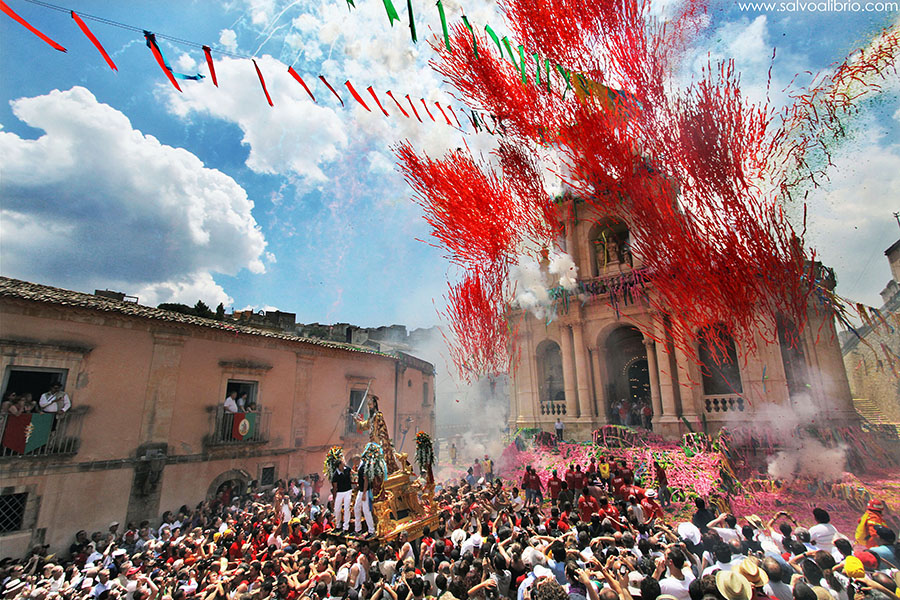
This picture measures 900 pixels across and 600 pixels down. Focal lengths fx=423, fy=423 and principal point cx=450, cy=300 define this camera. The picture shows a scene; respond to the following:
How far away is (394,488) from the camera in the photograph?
966cm

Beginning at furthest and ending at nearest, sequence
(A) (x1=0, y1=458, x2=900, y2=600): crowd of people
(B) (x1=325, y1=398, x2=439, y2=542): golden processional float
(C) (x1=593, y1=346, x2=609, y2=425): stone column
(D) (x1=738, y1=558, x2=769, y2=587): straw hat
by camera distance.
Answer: (C) (x1=593, y1=346, x2=609, y2=425): stone column < (B) (x1=325, y1=398, x2=439, y2=542): golden processional float < (A) (x1=0, y1=458, x2=900, y2=600): crowd of people < (D) (x1=738, y1=558, x2=769, y2=587): straw hat

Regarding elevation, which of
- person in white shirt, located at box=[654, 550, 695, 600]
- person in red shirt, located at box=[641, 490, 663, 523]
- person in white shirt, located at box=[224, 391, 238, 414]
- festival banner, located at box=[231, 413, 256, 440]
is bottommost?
person in red shirt, located at box=[641, 490, 663, 523]

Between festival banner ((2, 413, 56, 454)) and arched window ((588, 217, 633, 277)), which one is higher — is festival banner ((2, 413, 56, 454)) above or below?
below

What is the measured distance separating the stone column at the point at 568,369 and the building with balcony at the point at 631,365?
0.05 metres

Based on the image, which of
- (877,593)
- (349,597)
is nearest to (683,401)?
(877,593)

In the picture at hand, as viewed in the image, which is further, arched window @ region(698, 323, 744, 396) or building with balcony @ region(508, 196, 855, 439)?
arched window @ region(698, 323, 744, 396)

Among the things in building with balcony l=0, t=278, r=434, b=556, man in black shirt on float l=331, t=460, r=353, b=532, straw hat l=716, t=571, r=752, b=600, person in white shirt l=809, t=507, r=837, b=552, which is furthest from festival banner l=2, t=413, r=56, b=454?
person in white shirt l=809, t=507, r=837, b=552

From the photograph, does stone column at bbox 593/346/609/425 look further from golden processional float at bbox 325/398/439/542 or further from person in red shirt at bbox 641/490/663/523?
golden processional float at bbox 325/398/439/542

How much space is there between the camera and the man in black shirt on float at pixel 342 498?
32.1 ft

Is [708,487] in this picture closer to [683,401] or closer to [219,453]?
[683,401]

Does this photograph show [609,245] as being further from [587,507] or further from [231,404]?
[231,404]

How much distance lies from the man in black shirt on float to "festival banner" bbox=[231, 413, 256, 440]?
26.7 feet

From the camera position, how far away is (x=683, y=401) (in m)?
17.2

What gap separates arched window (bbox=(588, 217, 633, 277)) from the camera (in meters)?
20.9
